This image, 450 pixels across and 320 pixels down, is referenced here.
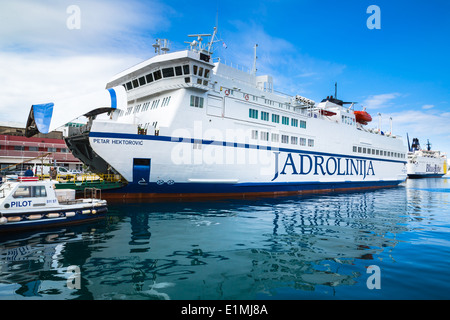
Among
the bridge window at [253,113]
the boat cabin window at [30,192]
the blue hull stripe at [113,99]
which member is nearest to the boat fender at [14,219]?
the boat cabin window at [30,192]

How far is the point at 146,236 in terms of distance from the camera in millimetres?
9125

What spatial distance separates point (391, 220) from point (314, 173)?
13213 mm

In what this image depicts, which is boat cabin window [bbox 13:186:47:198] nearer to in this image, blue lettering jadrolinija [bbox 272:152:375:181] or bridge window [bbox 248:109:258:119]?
bridge window [bbox 248:109:258:119]

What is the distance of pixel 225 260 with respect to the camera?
693cm

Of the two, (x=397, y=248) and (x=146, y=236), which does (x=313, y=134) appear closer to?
(x=397, y=248)

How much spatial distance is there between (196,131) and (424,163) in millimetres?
87445

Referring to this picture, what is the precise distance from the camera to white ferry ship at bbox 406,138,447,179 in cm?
7506

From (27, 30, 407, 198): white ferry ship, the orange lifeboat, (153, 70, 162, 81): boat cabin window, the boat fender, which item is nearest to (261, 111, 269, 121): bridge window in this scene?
(27, 30, 407, 198): white ferry ship

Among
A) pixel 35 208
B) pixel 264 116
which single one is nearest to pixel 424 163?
pixel 264 116

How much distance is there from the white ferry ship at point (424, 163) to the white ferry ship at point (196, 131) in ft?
210

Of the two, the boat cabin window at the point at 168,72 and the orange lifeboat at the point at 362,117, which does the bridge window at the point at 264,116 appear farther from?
the orange lifeboat at the point at 362,117

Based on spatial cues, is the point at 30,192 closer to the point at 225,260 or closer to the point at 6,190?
the point at 6,190

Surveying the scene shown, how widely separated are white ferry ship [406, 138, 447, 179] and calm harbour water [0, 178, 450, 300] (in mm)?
77038
